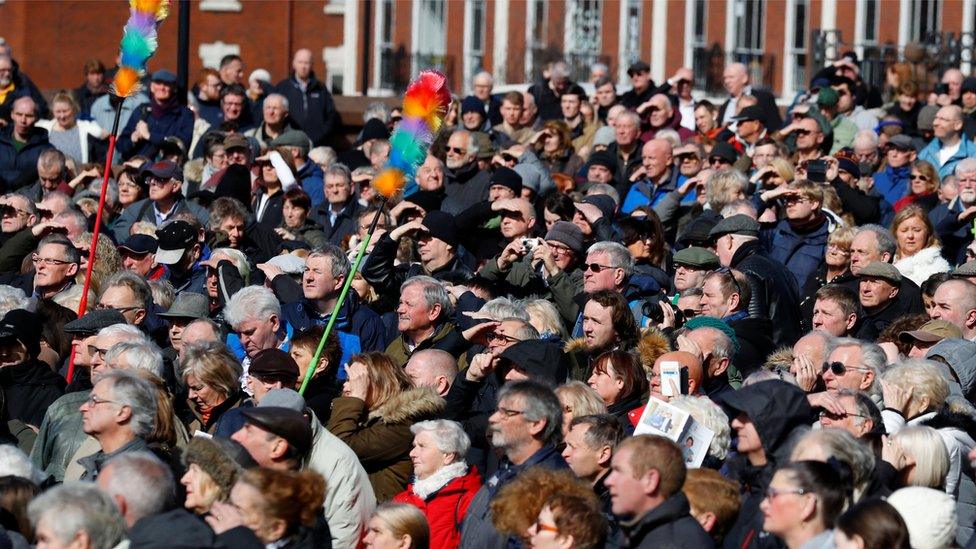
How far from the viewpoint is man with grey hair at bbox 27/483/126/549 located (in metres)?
7.12

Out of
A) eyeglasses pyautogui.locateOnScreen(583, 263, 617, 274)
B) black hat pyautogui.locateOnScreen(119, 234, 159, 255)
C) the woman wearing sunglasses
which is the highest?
eyeglasses pyautogui.locateOnScreen(583, 263, 617, 274)

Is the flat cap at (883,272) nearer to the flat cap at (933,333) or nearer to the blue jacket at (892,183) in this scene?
the flat cap at (933,333)

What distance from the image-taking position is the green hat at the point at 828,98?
17.4 metres

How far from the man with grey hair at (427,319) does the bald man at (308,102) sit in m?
8.49

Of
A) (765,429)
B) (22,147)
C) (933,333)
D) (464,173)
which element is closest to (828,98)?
(464,173)

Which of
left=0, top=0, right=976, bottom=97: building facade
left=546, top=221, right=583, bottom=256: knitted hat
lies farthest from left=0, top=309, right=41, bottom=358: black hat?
left=0, top=0, right=976, bottom=97: building facade

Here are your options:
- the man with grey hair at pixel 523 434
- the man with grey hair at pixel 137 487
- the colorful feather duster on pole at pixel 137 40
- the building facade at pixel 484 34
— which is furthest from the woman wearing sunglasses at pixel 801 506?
the building facade at pixel 484 34

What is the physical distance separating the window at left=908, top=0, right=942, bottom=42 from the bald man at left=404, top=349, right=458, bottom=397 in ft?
64.8

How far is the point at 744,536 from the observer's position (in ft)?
25.3

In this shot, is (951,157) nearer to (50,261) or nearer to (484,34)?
(50,261)

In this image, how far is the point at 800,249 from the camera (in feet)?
42.3

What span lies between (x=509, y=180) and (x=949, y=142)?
4.18 meters

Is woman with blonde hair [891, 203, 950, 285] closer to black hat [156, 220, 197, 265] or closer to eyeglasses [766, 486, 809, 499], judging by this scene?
black hat [156, 220, 197, 265]

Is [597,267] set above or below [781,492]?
above
